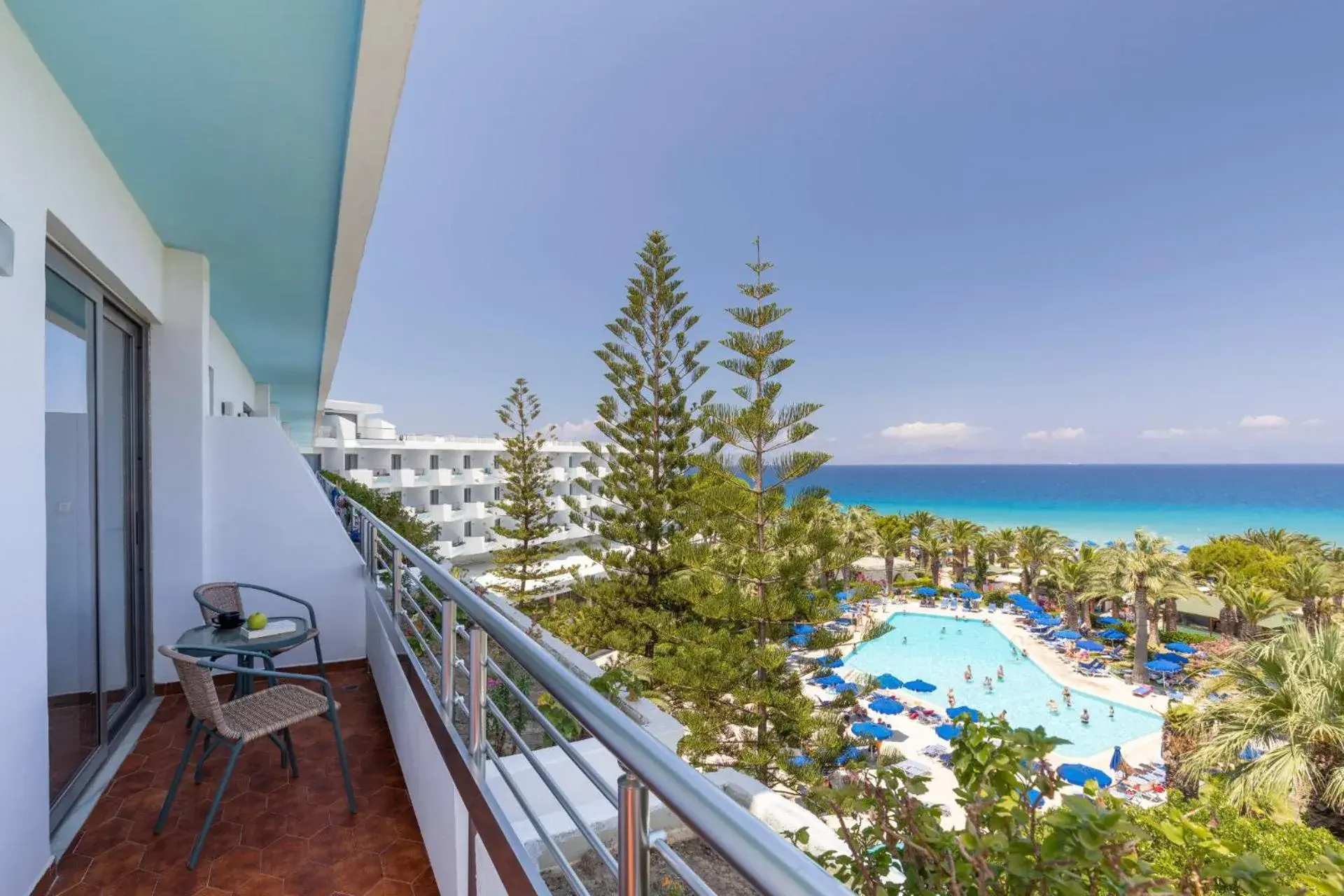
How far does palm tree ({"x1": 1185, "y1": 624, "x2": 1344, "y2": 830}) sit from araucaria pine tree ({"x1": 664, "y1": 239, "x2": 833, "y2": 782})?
14.6 ft

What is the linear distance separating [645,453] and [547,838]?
34.2 ft

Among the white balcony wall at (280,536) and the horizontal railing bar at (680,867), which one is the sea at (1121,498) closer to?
the white balcony wall at (280,536)

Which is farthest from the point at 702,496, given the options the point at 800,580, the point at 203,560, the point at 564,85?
the point at 564,85

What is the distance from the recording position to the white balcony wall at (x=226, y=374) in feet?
17.2

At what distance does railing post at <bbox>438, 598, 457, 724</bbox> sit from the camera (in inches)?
66.7

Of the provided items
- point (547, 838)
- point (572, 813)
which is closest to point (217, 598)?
point (547, 838)

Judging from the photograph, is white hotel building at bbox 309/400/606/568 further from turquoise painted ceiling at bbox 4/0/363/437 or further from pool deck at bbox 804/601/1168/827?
turquoise painted ceiling at bbox 4/0/363/437

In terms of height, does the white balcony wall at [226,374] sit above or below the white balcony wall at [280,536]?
above

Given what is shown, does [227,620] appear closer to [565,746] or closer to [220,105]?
[220,105]

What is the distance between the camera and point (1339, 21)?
30344mm

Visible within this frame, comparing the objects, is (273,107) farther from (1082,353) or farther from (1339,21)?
(1082,353)

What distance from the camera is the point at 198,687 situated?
198 centimetres

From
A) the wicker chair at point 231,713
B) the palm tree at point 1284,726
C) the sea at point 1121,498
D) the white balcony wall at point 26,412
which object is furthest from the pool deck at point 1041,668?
the sea at point 1121,498

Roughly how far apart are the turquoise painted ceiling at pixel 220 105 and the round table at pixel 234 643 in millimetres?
1996
